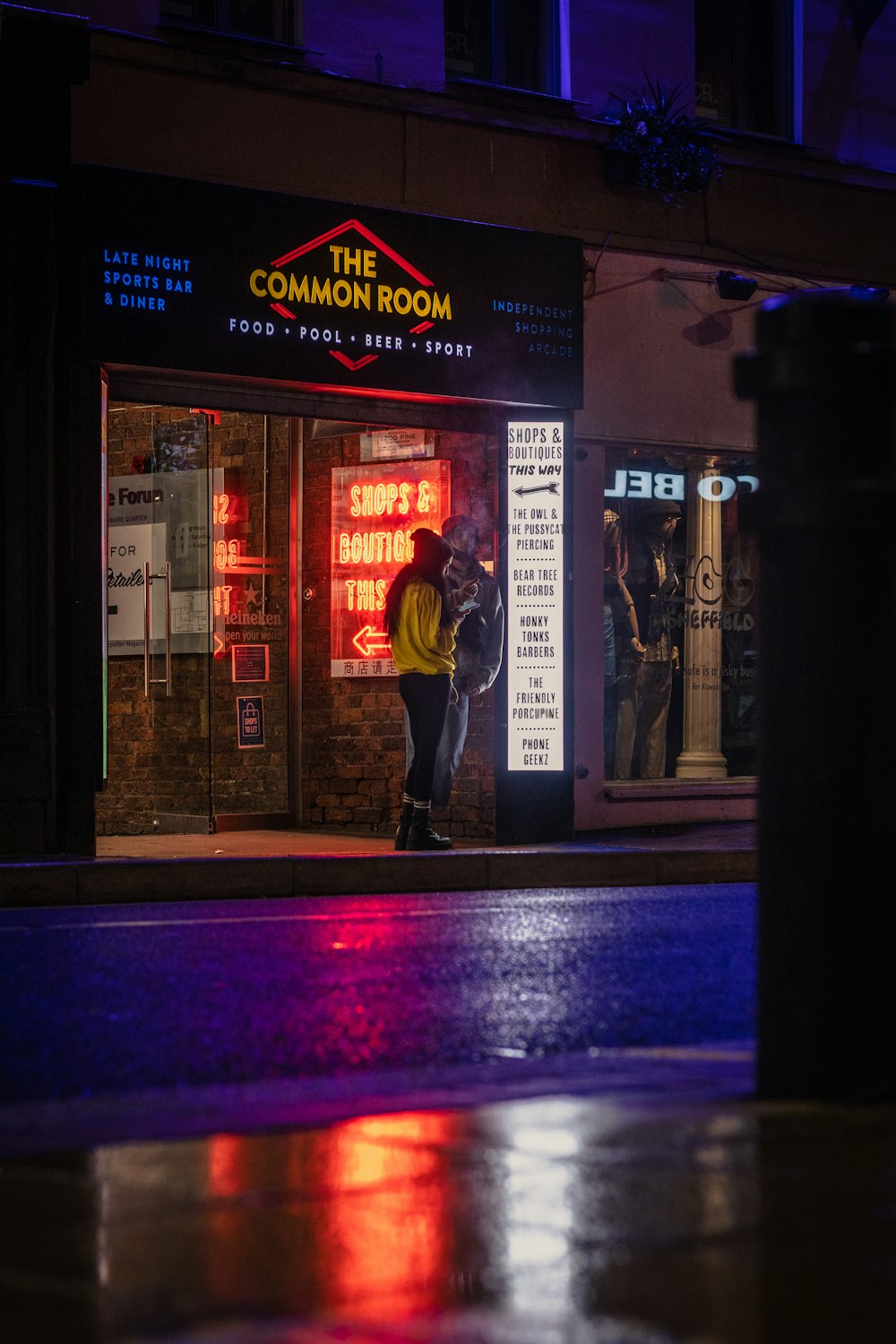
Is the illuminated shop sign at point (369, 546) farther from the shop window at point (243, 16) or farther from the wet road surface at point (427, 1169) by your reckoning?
the wet road surface at point (427, 1169)

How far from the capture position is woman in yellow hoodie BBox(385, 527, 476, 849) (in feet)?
40.1

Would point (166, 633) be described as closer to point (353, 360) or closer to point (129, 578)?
point (129, 578)

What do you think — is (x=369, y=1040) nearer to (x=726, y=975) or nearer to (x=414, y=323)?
(x=726, y=975)

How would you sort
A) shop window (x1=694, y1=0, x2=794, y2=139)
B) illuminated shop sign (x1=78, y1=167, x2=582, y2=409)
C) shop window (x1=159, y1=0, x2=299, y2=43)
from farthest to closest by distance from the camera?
shop window (x1=694, y1=0, x2=794, y2=139), shop window (x1=159, y1=0, x2=299, y2=43), illuminated shop sign (x1=78, y1=167, x2=582, y2=409)

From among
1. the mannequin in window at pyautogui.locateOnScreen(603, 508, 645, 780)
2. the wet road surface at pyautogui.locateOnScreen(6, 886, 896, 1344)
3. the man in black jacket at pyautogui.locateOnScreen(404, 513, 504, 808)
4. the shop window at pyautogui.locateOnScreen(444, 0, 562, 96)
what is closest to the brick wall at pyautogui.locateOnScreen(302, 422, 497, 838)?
the man in black jacket at pyautogui.locateOnScreen(404, 513, 504, 808)

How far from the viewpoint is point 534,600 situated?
45.2ft

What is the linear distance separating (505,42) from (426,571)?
482 centimetres

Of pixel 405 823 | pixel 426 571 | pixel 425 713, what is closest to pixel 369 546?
pixel 426 571

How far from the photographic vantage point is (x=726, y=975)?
6980 mm

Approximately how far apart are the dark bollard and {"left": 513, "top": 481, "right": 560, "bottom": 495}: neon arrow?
944 centimetres

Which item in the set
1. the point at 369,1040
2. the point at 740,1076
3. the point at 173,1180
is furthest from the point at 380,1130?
the point at 369,1040

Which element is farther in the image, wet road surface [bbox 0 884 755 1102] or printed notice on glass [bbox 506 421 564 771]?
printed notice on glass [bbox 506 421 564 771]

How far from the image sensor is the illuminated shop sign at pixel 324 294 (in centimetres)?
1250

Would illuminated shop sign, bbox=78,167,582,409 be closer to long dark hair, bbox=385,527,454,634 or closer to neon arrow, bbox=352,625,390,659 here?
long dark hair, bbox=385,527,454,634
